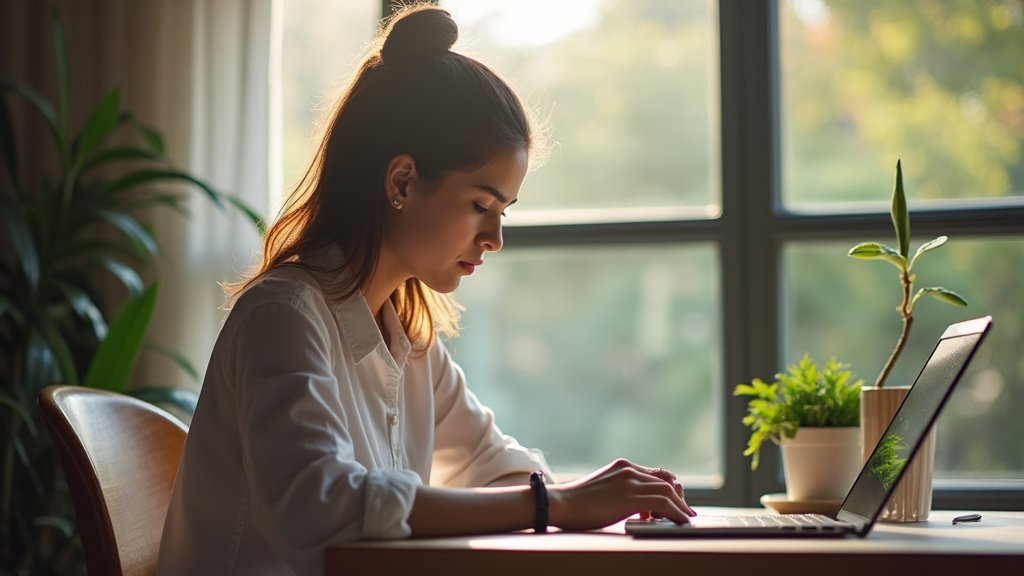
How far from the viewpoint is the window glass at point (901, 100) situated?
2395 millimetres

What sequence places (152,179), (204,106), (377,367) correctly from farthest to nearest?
(204,106), (152,179), (377,367)

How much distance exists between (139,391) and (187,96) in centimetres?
76

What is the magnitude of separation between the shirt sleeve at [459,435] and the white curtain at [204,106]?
103cm

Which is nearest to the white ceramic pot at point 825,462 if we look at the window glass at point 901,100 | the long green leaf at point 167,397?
the window glass at point 901,100

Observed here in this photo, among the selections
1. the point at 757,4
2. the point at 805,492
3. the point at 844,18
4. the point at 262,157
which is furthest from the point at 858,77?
the point at 262,157

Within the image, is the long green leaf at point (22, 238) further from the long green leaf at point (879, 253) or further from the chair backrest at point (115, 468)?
the long green leaf at point (879, 253)

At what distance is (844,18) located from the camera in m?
2.48

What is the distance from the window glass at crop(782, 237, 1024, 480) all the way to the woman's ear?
1296 mm

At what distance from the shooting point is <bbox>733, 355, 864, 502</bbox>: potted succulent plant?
158 cm

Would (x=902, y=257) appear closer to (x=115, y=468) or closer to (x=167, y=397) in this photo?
(x=115, y=468)

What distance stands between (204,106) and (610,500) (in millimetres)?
1785

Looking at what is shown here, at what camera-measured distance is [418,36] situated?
145 cm

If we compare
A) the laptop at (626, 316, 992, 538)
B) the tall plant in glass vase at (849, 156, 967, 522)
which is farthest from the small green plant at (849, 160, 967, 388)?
the laptop at (626, 316, 992, 538)

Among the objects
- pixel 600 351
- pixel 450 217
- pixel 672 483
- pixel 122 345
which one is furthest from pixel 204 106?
pixel 672 483
